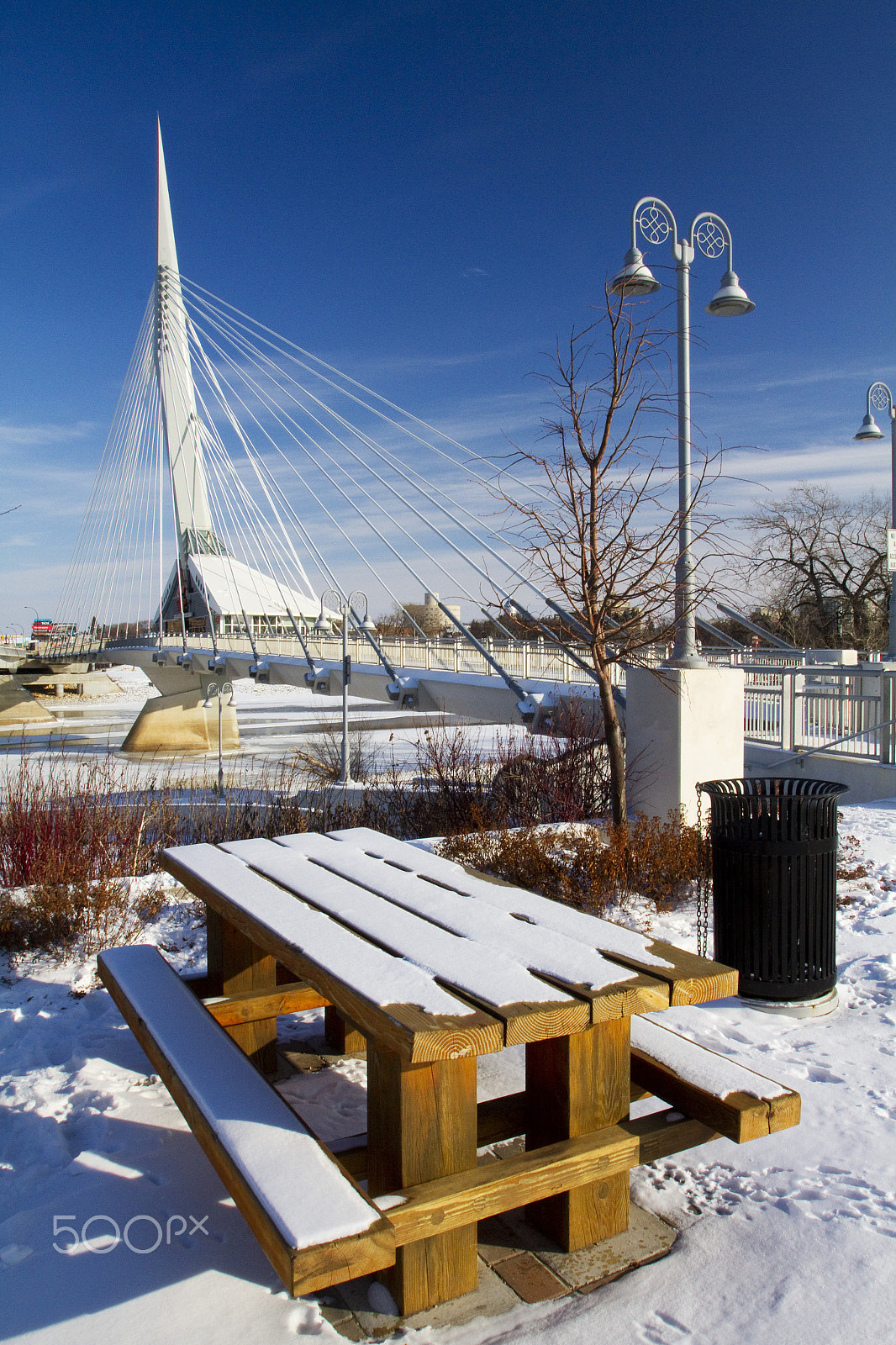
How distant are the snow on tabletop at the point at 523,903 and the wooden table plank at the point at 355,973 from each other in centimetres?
54

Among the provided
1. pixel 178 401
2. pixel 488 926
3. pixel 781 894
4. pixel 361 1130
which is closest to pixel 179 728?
pixel 178 401

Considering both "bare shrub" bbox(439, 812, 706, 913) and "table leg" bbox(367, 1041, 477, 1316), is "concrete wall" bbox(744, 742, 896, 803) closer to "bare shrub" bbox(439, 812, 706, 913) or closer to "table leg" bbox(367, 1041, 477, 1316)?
"bare shrub" bbox(439, 812, 706, 913)

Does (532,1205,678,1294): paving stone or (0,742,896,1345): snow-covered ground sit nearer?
(0,742,896,1345): snow-covered ground

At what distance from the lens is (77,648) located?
3928 cm

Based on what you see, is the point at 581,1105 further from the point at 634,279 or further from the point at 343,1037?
the point at 634,279

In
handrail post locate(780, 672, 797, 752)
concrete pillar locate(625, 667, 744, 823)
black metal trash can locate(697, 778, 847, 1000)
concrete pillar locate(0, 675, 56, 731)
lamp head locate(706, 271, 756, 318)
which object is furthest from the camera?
concrete pillar locate(0, 675, 56, 731)

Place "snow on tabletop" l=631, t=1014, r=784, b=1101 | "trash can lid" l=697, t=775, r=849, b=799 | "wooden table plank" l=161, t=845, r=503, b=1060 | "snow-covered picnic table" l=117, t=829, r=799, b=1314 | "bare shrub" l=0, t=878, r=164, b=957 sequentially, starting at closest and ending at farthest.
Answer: "wooden table plank" l=161, t=845, r=503, b=1060, "snow-covered picnic table" l=117, t=829, r=799, b=1314, "snow on tabletop" l=631, t=1014, r=784, b=1101, "trash can lid" l=697, t=775, r=849, b=799, "bare shrub" l=0, t=878, r=164, b=957

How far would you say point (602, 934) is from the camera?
2650mm

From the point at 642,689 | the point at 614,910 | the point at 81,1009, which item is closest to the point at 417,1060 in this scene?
the point at 81,1009

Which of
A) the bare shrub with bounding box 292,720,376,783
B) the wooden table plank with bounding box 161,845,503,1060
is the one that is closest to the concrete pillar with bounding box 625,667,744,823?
the wooden table plank with bounding box 161,845,503,1060

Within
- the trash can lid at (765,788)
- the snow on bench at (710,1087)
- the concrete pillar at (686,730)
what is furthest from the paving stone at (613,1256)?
the concrete pillar at (686,730)

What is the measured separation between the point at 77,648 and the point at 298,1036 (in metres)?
38.5

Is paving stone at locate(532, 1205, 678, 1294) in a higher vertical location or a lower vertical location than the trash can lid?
lower

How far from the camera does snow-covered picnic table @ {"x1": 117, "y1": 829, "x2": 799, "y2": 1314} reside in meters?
2.06
